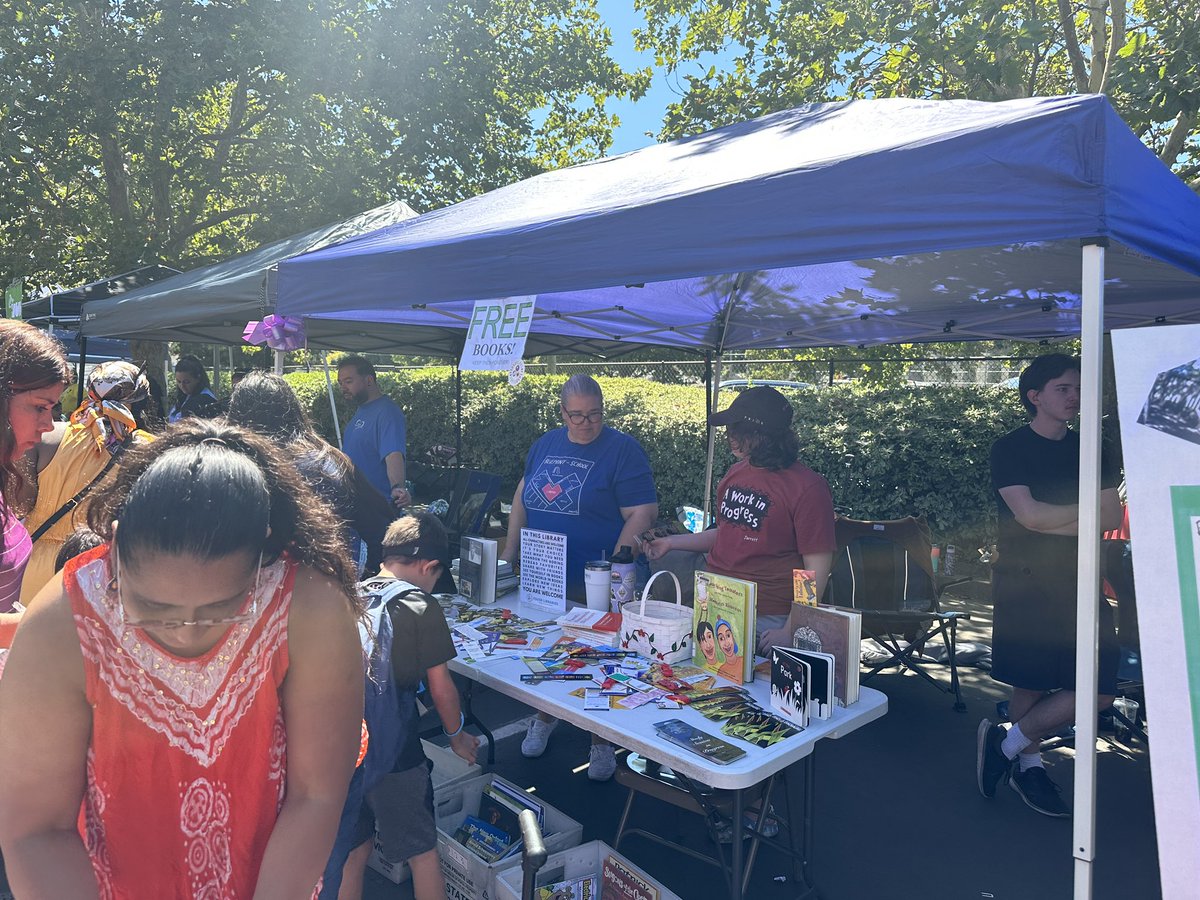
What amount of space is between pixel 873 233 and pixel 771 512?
1186 mm

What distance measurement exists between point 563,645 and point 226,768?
1.66 m

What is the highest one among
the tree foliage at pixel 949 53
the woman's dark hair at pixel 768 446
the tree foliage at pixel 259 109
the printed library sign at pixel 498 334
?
the tree foliage at pixel 259 109

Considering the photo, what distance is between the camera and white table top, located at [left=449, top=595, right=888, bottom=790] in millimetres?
1887

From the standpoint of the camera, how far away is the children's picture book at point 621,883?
2.09 meters

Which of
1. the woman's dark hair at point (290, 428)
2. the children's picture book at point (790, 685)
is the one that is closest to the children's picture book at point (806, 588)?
the children's picture book at point (790, 685)

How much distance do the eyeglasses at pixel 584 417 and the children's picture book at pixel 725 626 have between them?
112 cm

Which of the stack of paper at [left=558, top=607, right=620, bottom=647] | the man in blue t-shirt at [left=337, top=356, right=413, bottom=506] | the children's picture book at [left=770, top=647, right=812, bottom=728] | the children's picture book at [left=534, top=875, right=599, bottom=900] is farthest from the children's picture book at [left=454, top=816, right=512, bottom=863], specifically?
the man in blue t-shirt at [left=337, top=356, right=413, bottom=506]

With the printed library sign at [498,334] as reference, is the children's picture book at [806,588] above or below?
below

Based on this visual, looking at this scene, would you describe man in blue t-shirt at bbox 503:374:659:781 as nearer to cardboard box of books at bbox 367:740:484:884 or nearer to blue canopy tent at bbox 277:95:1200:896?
cardboard box of books at bbox 367:740:484:884

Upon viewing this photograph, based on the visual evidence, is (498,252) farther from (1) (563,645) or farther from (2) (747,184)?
(1) (563,645)

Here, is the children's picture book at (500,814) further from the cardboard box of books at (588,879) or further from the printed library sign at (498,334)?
the printed library sign at (498,334)

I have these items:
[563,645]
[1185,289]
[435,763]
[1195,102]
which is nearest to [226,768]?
[563,645]

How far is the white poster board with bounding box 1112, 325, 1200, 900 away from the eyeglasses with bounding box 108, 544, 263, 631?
1411 millimetres

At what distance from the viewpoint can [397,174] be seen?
1124cm
